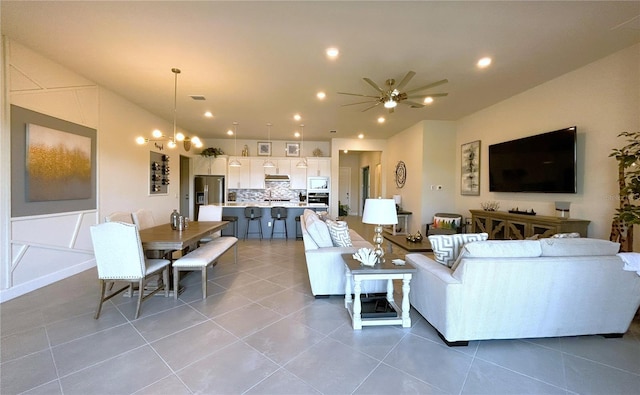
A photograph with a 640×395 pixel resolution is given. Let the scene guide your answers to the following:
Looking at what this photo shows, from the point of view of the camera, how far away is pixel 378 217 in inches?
97.6

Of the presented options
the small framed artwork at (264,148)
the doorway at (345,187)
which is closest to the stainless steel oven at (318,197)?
the small framed artwork at (264,148)

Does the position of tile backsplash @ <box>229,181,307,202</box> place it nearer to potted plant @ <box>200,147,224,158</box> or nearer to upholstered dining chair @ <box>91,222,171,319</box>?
potted plant @ <box>200,147,224,158</box>

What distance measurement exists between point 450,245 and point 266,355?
77.0 inches

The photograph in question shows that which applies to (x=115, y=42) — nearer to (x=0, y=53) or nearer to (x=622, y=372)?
(x=0, y=53)

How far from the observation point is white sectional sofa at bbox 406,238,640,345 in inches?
81.3

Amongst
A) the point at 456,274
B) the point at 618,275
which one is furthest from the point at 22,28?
the point at 618,275

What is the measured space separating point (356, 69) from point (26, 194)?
175 inches

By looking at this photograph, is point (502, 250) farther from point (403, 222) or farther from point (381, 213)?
point (403, 222)

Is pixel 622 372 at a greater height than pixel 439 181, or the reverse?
pixel 439 181

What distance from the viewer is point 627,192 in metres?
2.73

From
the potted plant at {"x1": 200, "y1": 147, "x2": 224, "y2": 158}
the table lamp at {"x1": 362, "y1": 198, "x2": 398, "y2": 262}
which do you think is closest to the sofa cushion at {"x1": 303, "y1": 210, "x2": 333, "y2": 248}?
the table lamp at {"x1": 362, "y1": 198, "x2": 398, "y2": 262}

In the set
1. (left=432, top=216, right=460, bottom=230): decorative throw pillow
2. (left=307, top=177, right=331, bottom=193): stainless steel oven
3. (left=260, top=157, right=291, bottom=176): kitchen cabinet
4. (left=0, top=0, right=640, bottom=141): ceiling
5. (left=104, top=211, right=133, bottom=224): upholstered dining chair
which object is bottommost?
(left=432, top=216, right=460, bottom=230): decorative throw pillow

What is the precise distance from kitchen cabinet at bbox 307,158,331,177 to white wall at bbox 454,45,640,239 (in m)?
5.11

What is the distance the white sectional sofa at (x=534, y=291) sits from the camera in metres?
2.06
